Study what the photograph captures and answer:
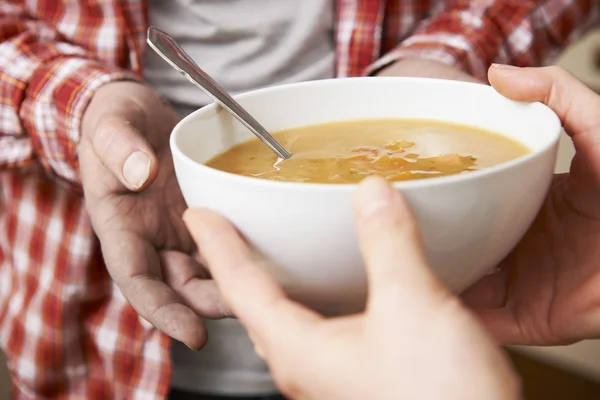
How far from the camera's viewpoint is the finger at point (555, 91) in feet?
2.05

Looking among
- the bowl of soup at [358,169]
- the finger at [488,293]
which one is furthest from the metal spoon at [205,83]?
the finger at [488,293]

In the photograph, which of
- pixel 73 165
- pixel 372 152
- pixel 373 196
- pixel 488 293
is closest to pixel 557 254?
pixel 488 293

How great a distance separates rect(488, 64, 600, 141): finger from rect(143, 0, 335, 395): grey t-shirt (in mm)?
422

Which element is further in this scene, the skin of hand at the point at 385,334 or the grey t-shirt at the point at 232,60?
the grey t-shirt at the point at 232,60

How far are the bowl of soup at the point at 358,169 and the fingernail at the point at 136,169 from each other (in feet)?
0.15

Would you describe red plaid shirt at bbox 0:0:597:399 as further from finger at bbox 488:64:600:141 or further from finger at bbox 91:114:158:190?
finger at bbox 488:64:600:141

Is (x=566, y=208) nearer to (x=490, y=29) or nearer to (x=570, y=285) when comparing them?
(x=570, y=285)

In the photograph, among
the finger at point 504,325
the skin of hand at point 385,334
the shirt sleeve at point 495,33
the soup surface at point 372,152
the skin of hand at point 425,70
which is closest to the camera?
the skin of hand at point 385,334

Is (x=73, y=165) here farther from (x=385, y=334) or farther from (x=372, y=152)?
(x=385, y=334)

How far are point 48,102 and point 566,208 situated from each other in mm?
651

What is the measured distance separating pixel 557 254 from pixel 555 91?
0.55 ft

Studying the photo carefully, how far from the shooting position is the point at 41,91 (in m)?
0.89

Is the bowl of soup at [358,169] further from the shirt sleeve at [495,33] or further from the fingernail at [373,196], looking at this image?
the shirt sleeve at [495,33]

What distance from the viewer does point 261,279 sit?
0.48 meters
